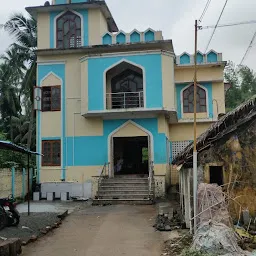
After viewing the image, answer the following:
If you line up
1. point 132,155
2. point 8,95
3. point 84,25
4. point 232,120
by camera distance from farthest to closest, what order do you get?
point 8,95 < point 132,155 < point 84,25 < point 232,120

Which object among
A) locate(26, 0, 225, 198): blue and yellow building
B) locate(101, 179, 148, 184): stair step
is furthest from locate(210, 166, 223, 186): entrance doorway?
locate(26, 0, 225, 198): blue and yellow building

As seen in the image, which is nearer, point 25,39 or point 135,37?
point 135,37

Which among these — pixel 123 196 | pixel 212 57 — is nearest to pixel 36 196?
pixel 123 196

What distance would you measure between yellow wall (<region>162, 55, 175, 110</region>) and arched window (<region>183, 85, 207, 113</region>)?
11.3 ft

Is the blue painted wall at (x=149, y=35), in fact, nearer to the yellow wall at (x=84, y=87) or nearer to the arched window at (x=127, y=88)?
the arched window at (x=127, y=88)

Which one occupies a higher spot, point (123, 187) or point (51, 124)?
point (51, 124)

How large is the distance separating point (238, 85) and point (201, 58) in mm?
26397

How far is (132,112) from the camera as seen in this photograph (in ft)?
60.3

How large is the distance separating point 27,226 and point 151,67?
10.6 metres

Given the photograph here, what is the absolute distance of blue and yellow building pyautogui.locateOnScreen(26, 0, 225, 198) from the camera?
18562mm

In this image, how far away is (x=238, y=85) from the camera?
45938 mm

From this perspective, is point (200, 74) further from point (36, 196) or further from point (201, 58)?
point (36, 196)

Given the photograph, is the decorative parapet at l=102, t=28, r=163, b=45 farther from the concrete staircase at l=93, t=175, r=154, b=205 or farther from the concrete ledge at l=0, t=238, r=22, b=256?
the concrete ledge at l=0, t=238, r=22, b=256

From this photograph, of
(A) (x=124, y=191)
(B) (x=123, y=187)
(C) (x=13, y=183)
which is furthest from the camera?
(B) (x=123, y=187)
